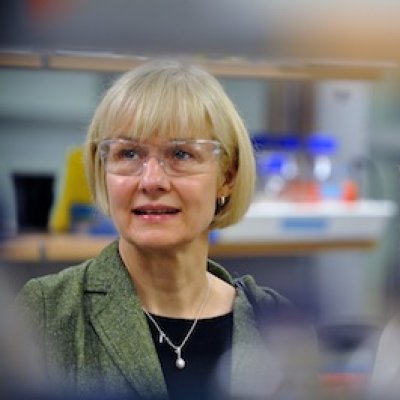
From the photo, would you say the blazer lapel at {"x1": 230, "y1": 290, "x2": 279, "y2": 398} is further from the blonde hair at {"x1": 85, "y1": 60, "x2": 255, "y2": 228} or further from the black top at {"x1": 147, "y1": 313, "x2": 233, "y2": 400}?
the blonde hair at {"x1": 85, "y1": 60, "x2": 255, "y2": 228}

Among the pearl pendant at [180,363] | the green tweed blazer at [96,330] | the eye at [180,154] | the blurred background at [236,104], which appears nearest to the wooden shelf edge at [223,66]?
the blurred background at [236,104]

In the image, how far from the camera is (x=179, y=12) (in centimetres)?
82

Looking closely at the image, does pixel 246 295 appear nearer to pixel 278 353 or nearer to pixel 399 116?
pixel 278 353

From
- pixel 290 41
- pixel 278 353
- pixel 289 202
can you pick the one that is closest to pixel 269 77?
pixel 290 41

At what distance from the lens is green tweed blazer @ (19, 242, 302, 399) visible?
79 cm

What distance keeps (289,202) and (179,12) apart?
38 centimetres

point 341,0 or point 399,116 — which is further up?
point 341,0

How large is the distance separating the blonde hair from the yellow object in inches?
0.9

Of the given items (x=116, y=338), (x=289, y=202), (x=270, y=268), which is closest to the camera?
(x=116, y=338)

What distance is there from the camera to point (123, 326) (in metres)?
0.80

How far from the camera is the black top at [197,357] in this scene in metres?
0.82

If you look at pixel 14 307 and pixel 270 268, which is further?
pixel 270 268

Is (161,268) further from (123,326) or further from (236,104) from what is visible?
(236,104)

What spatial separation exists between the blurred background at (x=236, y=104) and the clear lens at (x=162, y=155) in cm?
7
